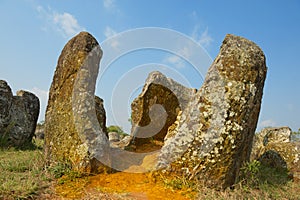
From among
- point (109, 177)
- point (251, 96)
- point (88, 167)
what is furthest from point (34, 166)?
point (251, 96)

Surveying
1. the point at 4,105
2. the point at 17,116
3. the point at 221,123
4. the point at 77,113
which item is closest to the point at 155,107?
the point at 77,113

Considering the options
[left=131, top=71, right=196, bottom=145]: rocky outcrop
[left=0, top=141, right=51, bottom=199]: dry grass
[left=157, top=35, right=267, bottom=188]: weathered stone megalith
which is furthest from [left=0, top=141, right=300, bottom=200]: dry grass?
[left=131, top=71, right=196, bottom=145]: rocky outcrop

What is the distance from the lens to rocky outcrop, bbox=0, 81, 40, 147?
1077 cm

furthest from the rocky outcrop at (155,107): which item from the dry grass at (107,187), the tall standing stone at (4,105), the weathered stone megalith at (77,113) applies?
the tall standing stone at (4,105)

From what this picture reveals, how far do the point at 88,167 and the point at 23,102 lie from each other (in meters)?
6.85

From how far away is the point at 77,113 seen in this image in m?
6.55

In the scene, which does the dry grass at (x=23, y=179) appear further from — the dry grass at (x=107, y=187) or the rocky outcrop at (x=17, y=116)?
the rocky outcrop at (x=17, y=116)

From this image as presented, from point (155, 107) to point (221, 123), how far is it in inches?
185

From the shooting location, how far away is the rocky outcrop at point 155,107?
10219 mm

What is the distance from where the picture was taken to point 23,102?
11.7 m

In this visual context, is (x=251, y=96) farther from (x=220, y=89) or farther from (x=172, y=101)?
(x=172, y=101)

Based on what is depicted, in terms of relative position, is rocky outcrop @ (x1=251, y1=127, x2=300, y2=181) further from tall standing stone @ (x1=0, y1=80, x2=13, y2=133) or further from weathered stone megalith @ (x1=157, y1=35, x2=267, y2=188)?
tall standing stone @ (x1=0, y1=80, x2=13, y2=133)

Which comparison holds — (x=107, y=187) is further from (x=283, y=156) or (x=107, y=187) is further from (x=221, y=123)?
(x=283, y=156)

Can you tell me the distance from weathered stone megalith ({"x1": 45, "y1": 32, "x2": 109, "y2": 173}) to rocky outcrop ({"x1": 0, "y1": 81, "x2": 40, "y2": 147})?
451cm
